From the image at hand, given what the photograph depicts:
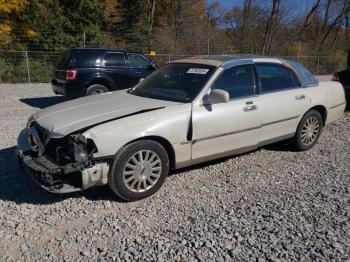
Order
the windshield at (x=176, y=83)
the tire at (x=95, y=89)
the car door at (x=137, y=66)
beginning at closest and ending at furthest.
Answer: the windshield at (x=176, y=83) < the tire at (x=95, y=89) < the car door at (x=137, y=66)

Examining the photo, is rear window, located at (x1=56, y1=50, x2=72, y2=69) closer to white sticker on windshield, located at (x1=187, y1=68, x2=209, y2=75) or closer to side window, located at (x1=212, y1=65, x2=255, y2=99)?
white sticker on windshield, located at (x1=187, y1=68, x2=209, y2=75)

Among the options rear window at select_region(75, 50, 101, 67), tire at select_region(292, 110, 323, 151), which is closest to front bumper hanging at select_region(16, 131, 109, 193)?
tire at select_region(292, 110, 323, 151)

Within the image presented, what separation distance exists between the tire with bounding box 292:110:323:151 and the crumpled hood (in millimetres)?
2477

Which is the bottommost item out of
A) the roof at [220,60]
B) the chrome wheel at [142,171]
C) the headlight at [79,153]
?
the chrome wheel at [142,171]

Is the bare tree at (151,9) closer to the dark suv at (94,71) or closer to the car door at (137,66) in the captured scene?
the car door at (137,66)

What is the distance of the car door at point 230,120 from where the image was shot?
4648 mm

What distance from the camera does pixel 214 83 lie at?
4875mm

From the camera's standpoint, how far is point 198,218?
3928mm

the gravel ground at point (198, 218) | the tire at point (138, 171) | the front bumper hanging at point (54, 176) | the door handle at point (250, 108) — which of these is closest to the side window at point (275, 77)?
the door handle at point (250, 108)

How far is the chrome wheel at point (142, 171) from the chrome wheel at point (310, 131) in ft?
9.53

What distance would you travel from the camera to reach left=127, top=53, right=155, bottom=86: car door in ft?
35.8

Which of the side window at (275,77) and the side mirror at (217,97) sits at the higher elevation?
the side window at (275,77)

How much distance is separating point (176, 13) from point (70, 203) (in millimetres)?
35818

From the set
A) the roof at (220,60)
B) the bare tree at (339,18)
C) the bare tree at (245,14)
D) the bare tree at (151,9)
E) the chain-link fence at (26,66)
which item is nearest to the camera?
the roof at (220,60)
